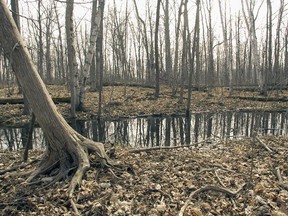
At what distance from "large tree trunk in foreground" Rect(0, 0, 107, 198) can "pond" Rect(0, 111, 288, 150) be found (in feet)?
12.5

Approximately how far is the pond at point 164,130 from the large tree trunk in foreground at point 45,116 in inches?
150

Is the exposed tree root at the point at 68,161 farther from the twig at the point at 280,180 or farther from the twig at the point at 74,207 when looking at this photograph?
the twig at the point at 280,180

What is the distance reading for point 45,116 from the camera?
443 centimetres

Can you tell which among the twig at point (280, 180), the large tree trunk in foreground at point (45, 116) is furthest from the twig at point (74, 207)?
the twig at point (280, 180)

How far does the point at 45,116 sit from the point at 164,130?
23.0ft

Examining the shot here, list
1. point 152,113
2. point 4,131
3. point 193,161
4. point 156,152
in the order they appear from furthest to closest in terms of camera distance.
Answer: point 152,113, point 4,131, point 156,152, point 193,161

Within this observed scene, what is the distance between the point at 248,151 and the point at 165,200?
3404 mm

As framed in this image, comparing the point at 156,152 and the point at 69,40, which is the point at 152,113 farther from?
the point at 156,152

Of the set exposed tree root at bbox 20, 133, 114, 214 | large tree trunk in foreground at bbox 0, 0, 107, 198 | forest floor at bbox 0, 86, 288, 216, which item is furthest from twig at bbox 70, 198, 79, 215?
exposed tree root at bbox 20, 133, 114, 214

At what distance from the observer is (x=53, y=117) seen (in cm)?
446

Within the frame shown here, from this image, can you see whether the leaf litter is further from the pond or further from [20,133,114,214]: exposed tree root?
the pond

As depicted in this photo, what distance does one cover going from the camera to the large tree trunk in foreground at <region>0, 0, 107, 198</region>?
421 cm

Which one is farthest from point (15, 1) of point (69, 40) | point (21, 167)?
point (21, 167)

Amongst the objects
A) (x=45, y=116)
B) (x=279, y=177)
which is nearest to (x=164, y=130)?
(x=279, y=177)
